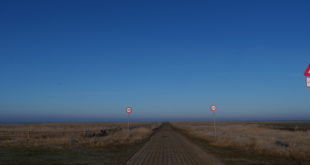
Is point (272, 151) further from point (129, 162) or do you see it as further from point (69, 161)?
point (69, 161)

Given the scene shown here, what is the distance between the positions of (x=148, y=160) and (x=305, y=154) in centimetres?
850

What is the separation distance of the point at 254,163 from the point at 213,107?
35.1 feet

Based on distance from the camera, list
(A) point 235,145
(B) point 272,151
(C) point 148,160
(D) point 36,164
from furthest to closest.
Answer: (A) point 235,145
(B) point 272,151
(C) point 148,160
(D) point 36,164

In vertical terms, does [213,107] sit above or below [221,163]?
above

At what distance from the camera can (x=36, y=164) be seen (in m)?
11.9

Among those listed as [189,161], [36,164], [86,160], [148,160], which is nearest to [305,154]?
[189,161]

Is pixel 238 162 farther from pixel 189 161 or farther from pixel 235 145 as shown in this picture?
pixel 235 145

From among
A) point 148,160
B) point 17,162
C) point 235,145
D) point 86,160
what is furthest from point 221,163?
point 17,162

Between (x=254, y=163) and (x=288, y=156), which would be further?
(x=288, y=156)

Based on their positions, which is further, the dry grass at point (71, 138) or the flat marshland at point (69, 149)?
the dry grass at point (71, 138)

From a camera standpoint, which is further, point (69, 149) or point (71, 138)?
point (71, 138)

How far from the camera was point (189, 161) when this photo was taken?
12.4 metres

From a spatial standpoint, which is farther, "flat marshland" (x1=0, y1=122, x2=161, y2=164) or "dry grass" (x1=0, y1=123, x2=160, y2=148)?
"dry grass" (x1=0, y1=123, x2=160, y2=148)

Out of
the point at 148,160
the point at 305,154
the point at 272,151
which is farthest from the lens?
the point at 272,151
